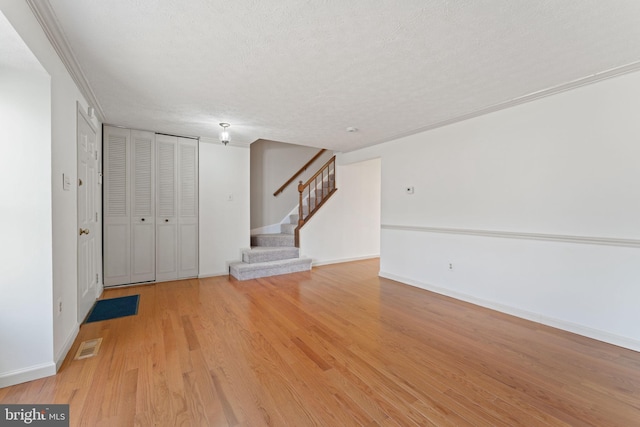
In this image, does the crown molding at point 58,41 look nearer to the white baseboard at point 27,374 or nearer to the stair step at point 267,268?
the white baseboard at point 27,374

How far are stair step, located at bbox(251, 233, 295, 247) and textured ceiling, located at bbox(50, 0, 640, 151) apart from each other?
9.27 ft

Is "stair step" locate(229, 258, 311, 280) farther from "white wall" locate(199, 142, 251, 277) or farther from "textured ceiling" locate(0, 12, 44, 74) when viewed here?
"textured ceiling" locate(0, 12, 44, 74)

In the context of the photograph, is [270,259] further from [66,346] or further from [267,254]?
[66,346]

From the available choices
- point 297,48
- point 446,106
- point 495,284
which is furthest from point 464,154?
point 297,48

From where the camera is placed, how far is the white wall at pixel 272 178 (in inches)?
229

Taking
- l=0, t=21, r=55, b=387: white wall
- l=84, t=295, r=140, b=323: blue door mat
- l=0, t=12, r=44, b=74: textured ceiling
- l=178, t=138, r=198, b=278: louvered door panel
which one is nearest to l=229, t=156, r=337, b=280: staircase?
l=178, t=138, r=198, b=278: louvered door panel

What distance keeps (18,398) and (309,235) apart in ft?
13.7

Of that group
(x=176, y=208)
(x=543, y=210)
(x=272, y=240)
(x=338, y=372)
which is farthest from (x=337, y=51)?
(x=272, y=240)

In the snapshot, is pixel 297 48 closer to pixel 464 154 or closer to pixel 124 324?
pixel 464 154

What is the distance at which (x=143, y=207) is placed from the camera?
4.10 metres

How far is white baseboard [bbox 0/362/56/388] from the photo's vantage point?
1748 mm

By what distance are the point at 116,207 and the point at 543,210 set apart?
5.42 meters

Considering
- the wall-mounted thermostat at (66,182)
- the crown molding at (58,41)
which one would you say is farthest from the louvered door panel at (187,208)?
the wall-mounted thermostat at (66,182)

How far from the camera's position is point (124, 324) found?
2732mm
